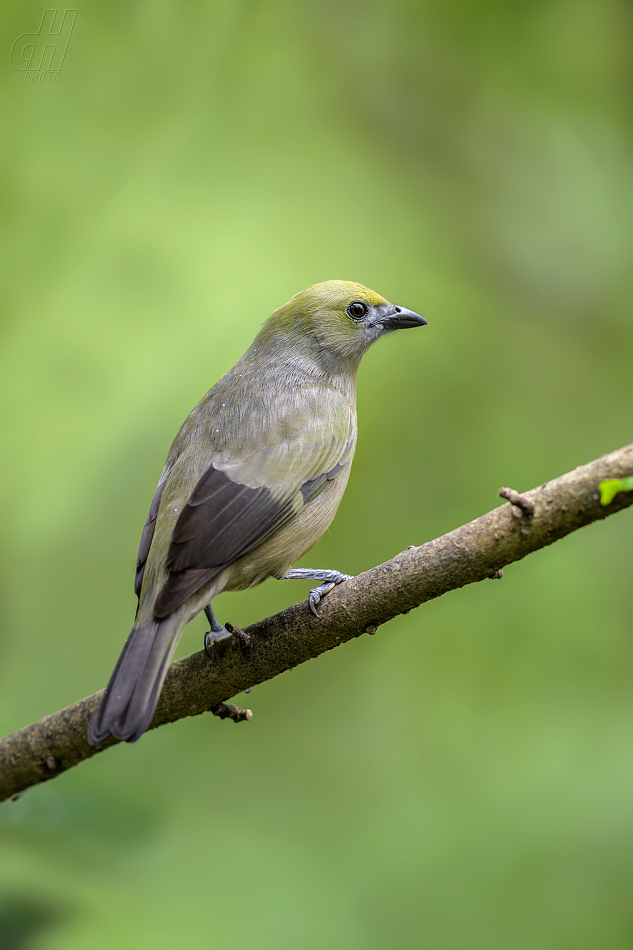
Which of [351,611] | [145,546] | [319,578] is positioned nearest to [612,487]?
[351,611]

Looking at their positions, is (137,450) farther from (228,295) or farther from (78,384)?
(228,295)

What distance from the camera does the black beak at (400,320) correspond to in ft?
12.6

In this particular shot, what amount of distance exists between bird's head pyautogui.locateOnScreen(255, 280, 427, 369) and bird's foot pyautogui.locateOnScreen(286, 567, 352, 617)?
0.99 metres

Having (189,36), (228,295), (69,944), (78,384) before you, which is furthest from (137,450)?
(189,36)

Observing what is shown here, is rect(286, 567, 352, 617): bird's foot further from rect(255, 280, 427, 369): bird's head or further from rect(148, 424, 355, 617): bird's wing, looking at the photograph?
rect(255, 280, 427, 369): bird's head

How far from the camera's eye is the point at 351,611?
255 cm

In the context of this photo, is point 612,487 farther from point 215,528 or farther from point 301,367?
point 301,367

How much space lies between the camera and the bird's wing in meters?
2.76

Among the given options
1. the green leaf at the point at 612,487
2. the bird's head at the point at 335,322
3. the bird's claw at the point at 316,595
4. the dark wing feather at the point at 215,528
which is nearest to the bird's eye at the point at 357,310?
the bird's head at the point at 335,322

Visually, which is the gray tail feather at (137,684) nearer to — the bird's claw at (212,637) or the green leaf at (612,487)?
the bird's claw at (212,637)

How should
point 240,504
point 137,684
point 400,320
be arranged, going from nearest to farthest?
point 137,684
point 240,504
point 400,320

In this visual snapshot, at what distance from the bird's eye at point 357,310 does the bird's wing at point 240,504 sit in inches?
28.9

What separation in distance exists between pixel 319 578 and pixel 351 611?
0.55m

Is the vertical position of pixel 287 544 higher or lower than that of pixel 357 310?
lower
